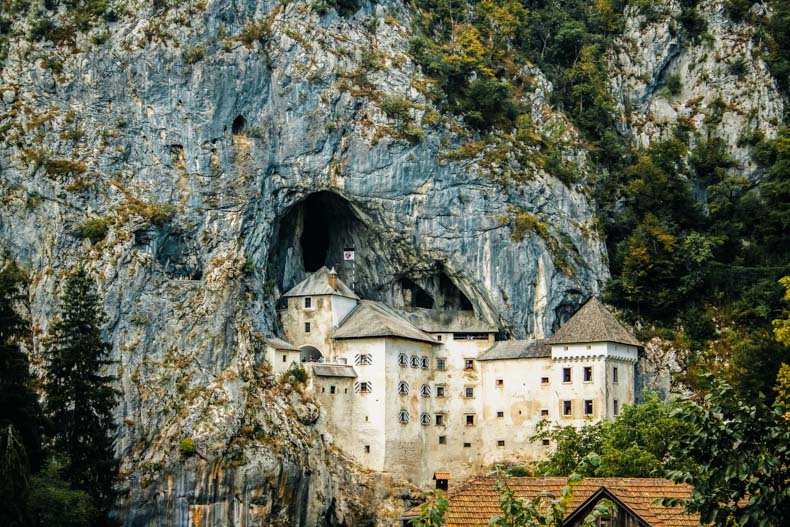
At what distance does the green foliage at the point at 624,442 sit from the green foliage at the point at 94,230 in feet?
102

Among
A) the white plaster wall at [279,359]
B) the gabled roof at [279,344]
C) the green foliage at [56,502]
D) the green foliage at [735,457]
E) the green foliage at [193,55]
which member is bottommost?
the green foliage at [56,502]

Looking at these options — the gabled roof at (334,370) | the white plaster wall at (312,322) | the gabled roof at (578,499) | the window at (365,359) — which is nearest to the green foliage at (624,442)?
the window at (365,359)

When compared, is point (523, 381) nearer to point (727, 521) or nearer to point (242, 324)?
point (242, 324)

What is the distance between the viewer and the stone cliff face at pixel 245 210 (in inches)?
3044

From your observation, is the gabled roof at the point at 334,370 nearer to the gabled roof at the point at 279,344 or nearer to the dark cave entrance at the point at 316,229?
the gabled roof at the point at 279,344

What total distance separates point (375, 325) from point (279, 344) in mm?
6490

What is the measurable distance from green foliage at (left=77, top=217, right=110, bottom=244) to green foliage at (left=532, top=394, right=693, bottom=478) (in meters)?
31.0

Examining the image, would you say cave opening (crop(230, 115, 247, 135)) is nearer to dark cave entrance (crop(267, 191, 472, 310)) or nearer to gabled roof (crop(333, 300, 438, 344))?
dark cave entrance (crop(267, 191, 472, 310))

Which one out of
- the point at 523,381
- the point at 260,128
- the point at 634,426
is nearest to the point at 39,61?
the point at 260,128

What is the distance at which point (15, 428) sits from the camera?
4941cm

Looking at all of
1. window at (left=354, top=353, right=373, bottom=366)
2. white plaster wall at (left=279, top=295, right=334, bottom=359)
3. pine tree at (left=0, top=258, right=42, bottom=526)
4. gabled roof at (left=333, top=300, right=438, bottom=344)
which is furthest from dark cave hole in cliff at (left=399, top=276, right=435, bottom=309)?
pine tree at (left=0, top=258, right=42, bottom=526)

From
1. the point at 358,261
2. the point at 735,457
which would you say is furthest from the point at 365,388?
the point at 735,457

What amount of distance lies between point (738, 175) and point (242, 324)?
40.1 meters

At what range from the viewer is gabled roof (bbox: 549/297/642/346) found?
8181cm
